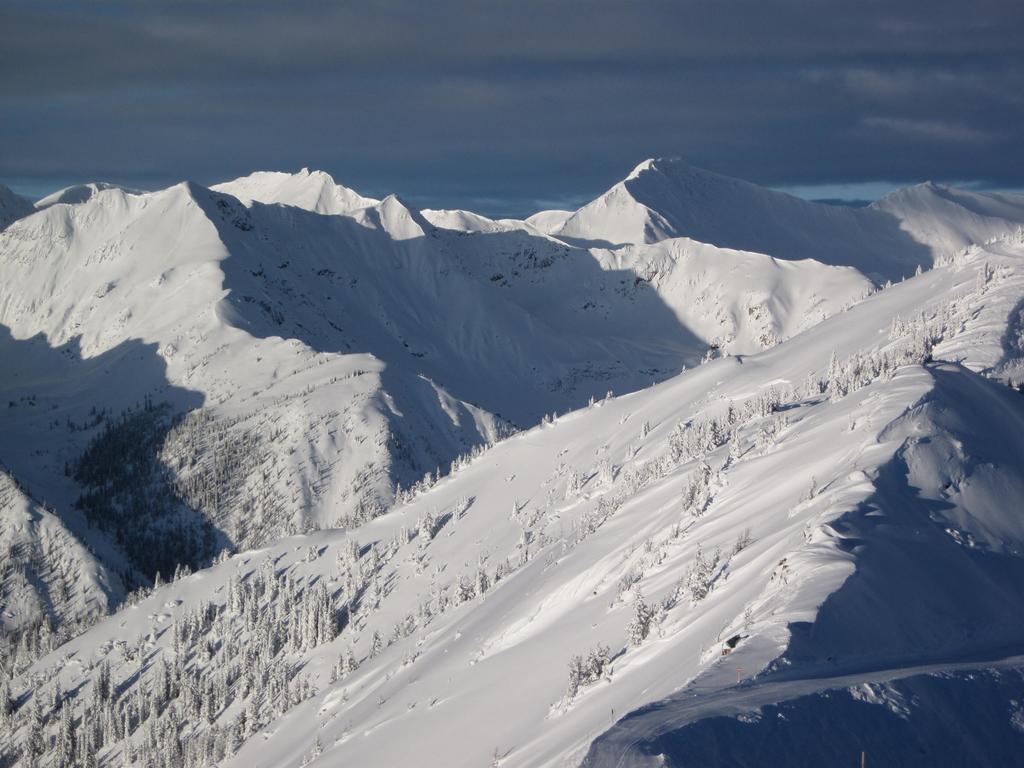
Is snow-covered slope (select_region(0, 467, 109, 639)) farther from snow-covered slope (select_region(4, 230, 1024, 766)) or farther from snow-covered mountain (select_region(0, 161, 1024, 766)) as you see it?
snow-covered slope (select_region(4, 230, 1024, 766))

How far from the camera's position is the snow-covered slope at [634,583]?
4581 centimetres

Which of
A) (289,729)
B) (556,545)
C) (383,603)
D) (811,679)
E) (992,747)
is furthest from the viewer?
(383,603)

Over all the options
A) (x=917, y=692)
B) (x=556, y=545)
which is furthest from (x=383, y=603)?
(x=917, y=692)

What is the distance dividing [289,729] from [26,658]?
84.0 meters

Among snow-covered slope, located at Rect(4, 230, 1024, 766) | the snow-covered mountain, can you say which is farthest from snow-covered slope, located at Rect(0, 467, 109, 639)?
snow-covered slope, located at Rect(4, 230, 1024, 766)

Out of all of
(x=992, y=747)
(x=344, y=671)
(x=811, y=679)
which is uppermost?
(x=811, y=679)

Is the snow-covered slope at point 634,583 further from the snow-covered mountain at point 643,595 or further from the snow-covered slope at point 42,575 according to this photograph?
the snow-covered slope at point 42,575

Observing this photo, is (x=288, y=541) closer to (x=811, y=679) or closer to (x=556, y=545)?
(x=556, y=545)

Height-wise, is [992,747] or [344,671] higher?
[992,747]

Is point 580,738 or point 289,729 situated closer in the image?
point 580,738

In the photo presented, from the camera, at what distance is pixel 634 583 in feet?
228

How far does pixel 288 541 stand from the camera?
15625 centimetres

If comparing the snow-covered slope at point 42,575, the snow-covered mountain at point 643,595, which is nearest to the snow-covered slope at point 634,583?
the snow-covered mountain at point 643,595

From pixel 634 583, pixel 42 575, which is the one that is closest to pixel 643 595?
pixel 634 583
